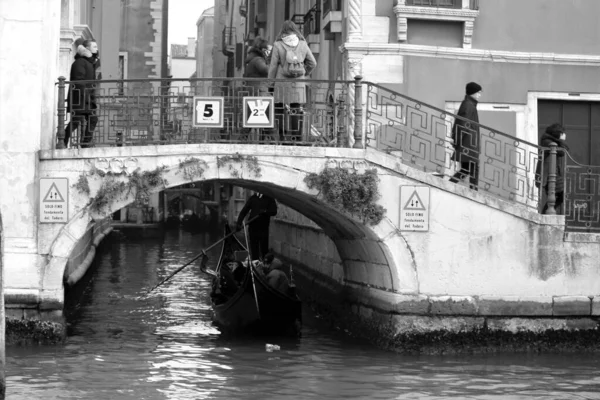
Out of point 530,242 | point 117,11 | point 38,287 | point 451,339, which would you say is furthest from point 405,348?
point 117,11

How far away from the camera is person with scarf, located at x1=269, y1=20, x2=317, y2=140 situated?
1370 centimetres

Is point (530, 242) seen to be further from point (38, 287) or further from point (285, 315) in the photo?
point (38, 287)

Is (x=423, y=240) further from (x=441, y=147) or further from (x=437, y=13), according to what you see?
(x=437, y=13)

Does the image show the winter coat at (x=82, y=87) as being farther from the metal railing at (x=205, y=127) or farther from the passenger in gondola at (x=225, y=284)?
the passenger in gondola at (x=225, y=284)

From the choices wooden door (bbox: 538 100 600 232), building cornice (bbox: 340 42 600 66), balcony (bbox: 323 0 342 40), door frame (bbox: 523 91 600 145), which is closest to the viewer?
building cornice (bbox: 340 42 600 66)

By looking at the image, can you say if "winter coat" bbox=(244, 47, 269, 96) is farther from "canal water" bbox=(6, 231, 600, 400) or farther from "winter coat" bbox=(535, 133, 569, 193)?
"winter coat" bbox=(535, 133, 569, 193)

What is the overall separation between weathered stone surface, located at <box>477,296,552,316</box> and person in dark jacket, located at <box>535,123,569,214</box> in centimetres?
105

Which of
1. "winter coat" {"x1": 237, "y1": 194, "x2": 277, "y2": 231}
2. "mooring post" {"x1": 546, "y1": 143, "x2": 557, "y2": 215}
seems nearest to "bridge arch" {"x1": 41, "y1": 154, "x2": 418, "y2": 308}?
"mooring post" {"x1": 546, "y1": 143, "x2": 557, "y2": 215}

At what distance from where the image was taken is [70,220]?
43.1ft

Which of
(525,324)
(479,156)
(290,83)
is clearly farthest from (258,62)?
(525,324)

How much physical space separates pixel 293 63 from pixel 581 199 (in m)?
3.80

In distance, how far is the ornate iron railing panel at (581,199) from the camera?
46.3 feet

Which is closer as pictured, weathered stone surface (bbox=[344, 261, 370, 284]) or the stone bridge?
the stone bridge

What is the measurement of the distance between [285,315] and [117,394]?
13.5 feet
